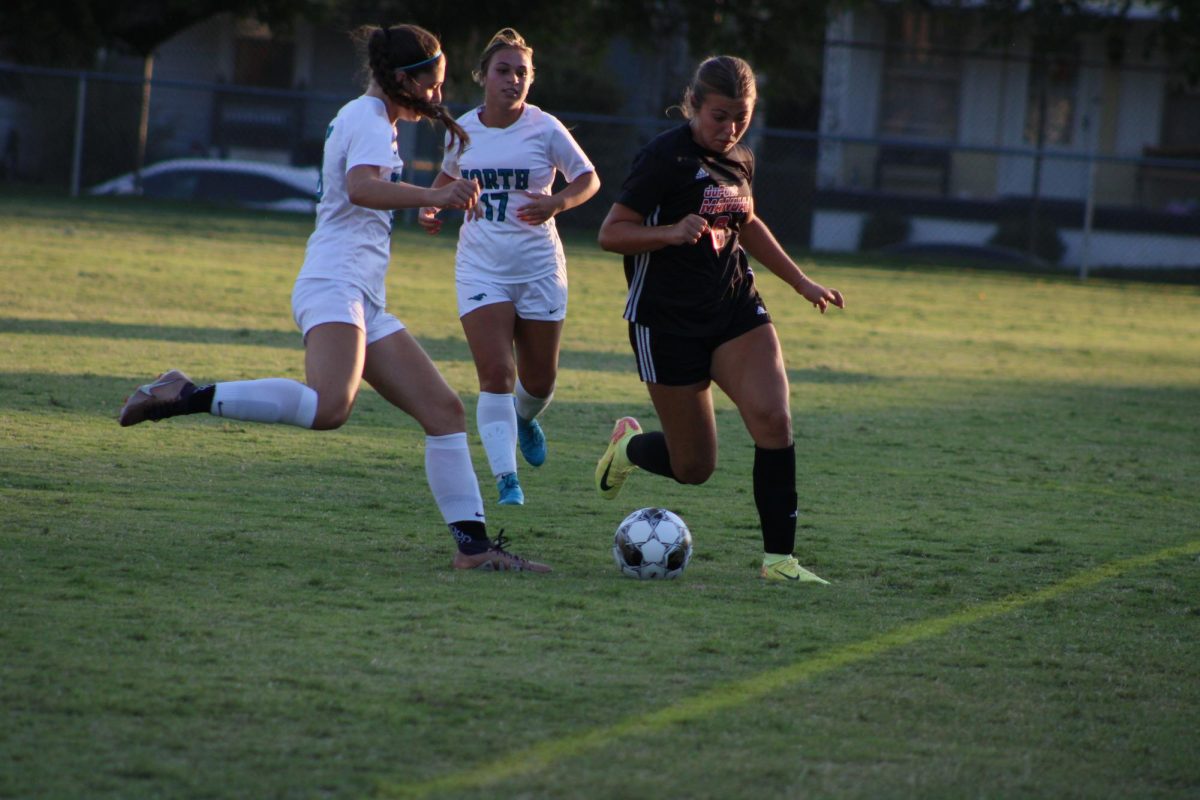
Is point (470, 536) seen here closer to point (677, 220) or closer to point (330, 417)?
point (330, 417)

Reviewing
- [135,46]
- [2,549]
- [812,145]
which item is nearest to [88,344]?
[2,549]

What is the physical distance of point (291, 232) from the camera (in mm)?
23109

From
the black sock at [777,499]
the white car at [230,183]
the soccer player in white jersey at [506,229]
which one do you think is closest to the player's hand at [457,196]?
the black sock at [777,499]

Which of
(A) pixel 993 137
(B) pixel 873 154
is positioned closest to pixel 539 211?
(B) pixel 873 154

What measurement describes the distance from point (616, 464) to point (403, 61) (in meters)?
2.20

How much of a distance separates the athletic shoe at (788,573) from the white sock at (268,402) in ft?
5.86

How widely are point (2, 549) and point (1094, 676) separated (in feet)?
12.1

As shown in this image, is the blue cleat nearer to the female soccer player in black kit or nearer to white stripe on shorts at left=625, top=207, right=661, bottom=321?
the female soccer player in black kit

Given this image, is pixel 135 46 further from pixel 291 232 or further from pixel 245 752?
pixel 245 752

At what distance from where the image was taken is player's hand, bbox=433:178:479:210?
5.27 m

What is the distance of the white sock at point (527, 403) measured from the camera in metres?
7.64

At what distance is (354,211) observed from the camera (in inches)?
217

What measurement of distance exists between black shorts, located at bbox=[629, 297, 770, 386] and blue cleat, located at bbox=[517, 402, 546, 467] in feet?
6.44

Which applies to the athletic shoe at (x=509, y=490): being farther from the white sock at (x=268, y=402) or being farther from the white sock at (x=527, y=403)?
the white sock at (x=268, y=402)
